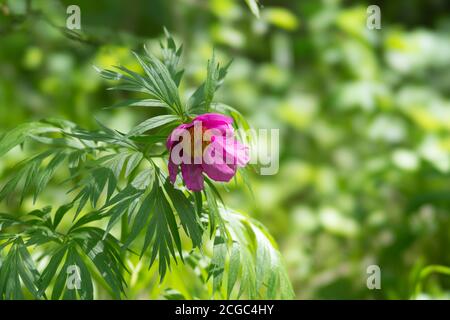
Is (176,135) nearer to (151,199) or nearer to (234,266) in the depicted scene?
(151,199)

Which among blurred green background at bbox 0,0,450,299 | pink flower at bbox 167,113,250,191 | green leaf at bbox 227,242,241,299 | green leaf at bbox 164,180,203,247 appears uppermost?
blurred green background at bbox 0,0,450,299

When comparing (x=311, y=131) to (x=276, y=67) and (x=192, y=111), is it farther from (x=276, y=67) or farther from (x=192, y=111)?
(x=192, y=111)

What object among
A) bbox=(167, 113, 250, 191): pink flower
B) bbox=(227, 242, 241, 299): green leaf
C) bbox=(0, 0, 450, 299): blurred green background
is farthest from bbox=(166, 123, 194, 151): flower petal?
bbox=(0, 0, 450, 299): blurred green background

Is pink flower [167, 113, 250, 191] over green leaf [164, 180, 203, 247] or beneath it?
over

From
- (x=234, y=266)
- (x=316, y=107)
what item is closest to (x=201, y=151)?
(x=234, y=266)

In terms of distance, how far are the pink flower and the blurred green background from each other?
4.14 feet

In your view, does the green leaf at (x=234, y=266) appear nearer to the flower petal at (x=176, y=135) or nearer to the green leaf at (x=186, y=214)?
the green leaf at (x=186, y=214)

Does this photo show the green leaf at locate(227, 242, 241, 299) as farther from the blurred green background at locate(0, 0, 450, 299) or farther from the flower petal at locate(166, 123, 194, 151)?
the blurred green background at locate(0, 0, 450, 299)

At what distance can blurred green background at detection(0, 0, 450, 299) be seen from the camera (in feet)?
8.16

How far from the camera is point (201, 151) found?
1082 mm

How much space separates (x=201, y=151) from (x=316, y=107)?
7.44ft

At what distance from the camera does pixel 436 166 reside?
2336 mm

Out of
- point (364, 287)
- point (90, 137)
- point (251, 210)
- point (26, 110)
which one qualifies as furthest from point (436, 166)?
point (26, 110)

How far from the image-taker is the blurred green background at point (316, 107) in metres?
2.49
